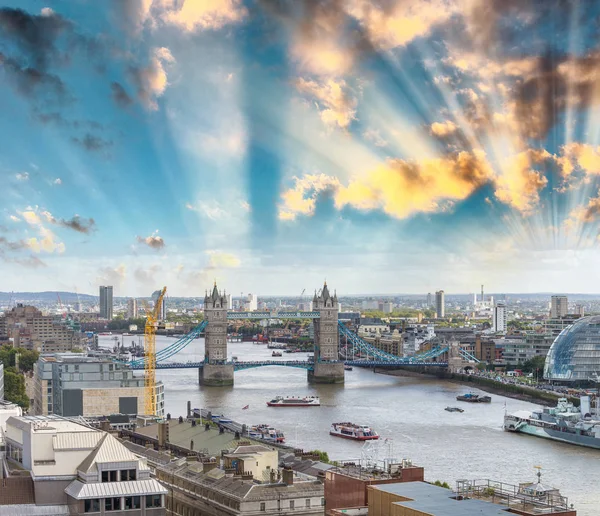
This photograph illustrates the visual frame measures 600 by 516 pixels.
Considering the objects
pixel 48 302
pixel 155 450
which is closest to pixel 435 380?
pixel 155 450

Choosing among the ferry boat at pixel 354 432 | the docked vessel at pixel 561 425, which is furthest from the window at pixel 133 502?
the docked vessel at pixel 561 425

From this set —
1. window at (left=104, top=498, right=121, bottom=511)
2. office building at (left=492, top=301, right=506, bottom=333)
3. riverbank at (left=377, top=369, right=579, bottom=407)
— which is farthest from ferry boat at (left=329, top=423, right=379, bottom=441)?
office building at (left=492, top=301, right=506, bottom=333)

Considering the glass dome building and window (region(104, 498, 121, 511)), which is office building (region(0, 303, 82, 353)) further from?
window (region(104, 498, 121, 511))

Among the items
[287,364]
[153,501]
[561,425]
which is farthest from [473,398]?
[153,501]

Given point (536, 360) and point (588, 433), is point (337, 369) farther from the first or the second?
point (588, 433)

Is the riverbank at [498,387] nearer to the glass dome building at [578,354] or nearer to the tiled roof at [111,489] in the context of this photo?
the glass dome building at [578,354]
